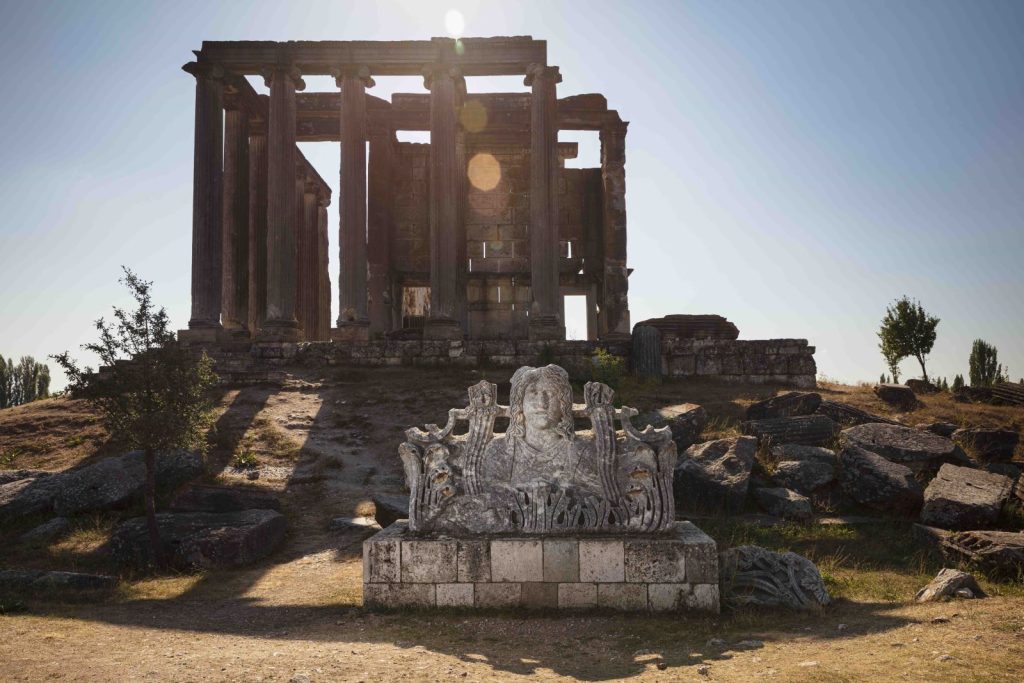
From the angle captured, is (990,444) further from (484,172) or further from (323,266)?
(323,266)

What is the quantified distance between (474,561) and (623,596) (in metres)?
1.33

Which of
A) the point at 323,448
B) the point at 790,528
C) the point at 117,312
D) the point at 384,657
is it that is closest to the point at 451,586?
the point at 384,657

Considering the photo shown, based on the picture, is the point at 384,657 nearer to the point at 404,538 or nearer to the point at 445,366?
the point at 404,538

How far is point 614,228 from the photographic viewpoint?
2805cm

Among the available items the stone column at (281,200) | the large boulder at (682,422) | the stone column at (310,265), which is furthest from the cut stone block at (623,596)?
the stone column at (310,265)

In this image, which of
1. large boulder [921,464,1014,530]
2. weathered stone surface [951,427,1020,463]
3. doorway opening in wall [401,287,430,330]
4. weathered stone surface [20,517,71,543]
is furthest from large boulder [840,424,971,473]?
doorway opening in wall [401,287,430,330]

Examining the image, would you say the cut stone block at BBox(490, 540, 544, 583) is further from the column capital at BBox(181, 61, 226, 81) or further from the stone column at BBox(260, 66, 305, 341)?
the column capital at BBox(181, 61, 226, 81)

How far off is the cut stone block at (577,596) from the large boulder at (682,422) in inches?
229

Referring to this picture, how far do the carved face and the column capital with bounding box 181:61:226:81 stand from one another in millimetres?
19625

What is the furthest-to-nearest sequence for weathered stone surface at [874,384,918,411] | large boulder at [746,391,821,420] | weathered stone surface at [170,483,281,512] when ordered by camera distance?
weathered stone surface at [874,384,918,411], large boulder at [746,391,821,420], weathered stone surface at [170,483,281,512]

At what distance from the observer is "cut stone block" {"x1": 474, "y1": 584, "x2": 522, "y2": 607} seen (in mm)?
6492

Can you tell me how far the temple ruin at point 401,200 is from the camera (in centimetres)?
2220

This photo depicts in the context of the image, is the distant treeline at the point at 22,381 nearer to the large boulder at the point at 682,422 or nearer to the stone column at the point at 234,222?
the stone column at the point at 234,222

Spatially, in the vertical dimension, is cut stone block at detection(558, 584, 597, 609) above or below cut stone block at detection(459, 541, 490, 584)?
below
